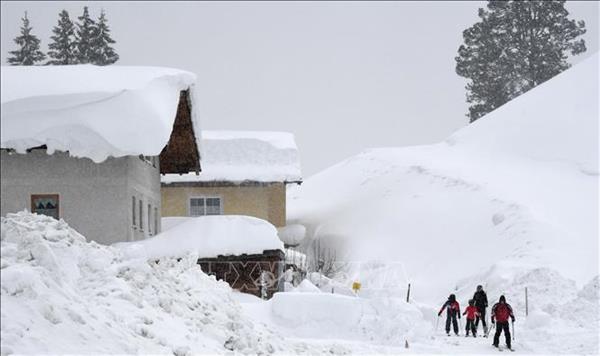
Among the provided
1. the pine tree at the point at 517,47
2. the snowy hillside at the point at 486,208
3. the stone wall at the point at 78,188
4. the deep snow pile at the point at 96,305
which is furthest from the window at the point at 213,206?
the pine tree at the point at 517,47

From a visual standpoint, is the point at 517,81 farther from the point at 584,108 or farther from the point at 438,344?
the point at 438,344

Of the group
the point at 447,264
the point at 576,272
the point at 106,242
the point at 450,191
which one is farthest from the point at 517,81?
the point at 106,242

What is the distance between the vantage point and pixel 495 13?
252 feet

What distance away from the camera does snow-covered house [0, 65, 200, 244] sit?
2066 cm

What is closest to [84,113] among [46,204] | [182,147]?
[46,204]

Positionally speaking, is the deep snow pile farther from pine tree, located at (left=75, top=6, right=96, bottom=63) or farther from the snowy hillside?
pine tree, located at (left=75, top=6, right=96, bottom=63)

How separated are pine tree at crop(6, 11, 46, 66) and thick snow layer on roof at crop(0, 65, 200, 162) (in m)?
41.2

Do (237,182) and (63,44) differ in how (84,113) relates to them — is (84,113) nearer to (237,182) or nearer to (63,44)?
(237,182)

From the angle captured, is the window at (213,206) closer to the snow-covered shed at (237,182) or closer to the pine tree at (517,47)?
the snow-covered shed at (237,182)

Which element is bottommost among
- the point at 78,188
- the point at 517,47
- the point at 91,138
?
the point at 78,188

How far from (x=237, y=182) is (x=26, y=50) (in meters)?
30.4

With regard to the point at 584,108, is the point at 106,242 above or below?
below

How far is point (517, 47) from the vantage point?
7644cm

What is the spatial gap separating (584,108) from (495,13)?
19260 millimetres
